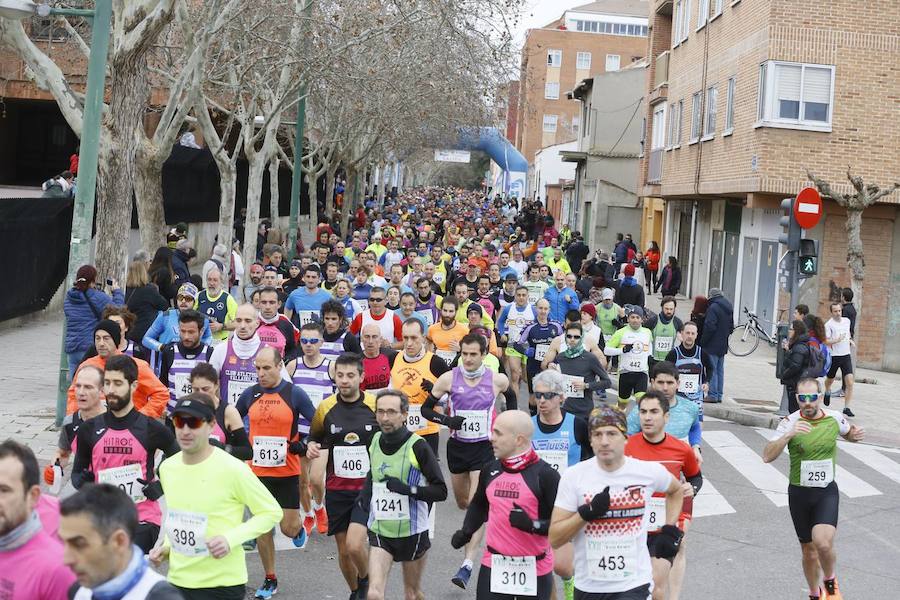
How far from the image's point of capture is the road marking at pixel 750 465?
1291 centimetres

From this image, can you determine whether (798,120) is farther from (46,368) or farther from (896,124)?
(46,368)

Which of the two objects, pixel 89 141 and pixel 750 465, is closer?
pixel 89 141

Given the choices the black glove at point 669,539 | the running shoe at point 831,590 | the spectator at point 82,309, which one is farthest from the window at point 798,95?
the black glove at point 669,539

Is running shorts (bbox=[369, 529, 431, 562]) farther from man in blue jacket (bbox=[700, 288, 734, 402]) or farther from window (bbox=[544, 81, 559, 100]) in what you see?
window (bbox=[544, 81, 559, 100])

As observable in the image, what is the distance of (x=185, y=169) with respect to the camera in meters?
35.0

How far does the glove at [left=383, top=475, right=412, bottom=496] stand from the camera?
745 centimetres

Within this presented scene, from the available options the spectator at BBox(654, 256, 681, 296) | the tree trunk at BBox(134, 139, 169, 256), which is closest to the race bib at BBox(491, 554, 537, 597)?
the tree trunk at BBox(134, 139, 169, 256)

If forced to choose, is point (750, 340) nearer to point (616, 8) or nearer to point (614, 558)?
point (614, 558)

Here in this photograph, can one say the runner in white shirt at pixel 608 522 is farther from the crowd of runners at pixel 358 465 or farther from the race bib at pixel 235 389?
the race bib at pixel 235 389

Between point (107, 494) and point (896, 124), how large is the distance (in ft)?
80.8

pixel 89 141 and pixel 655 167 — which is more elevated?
pixel 655 167

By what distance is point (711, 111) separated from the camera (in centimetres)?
3170

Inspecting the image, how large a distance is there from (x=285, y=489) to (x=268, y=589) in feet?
2.60

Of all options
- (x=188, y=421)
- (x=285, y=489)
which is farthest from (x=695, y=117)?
(x=188, y=421)
